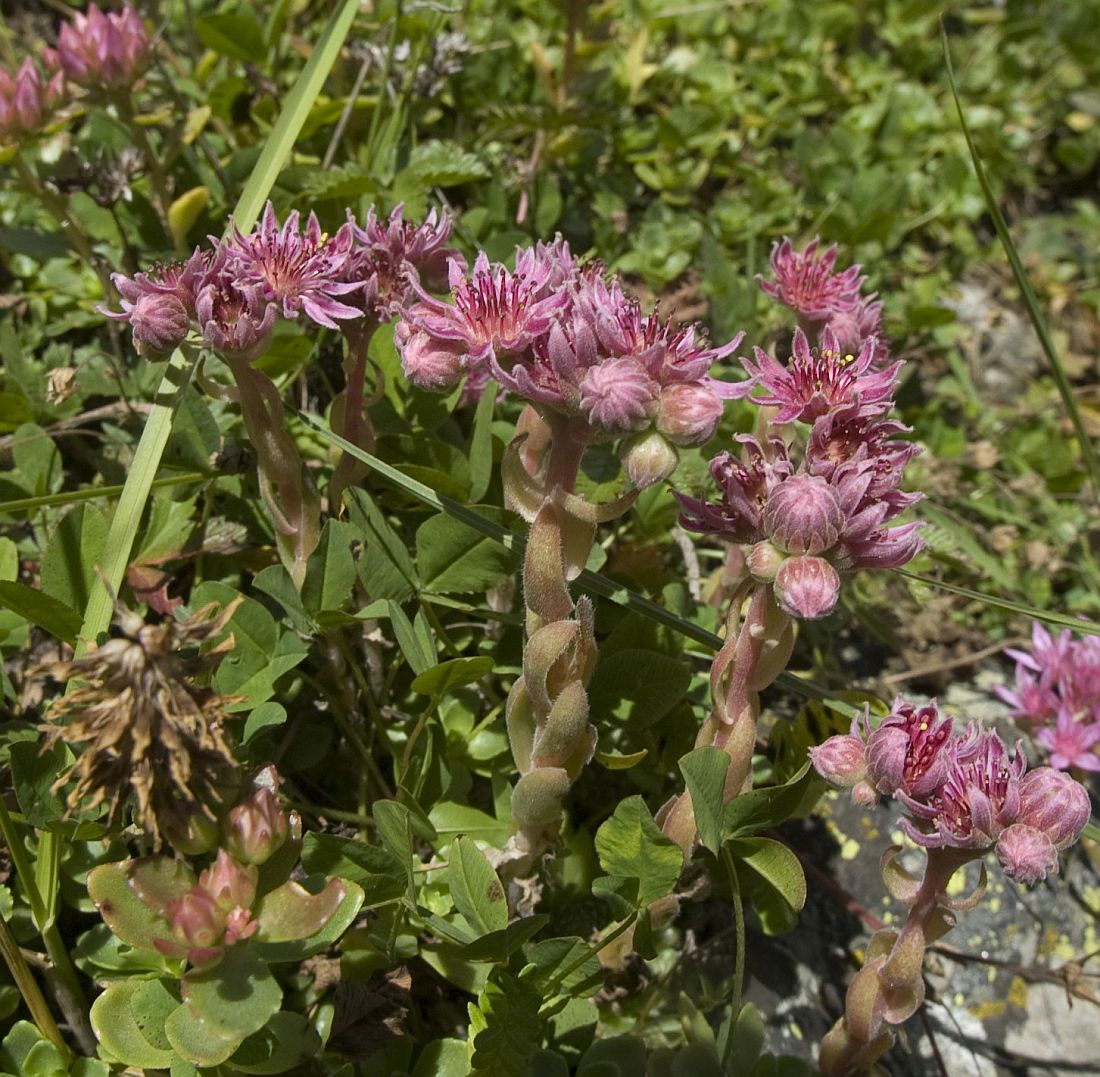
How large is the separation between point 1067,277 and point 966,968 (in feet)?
9.53

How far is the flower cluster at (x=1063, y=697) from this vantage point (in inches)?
99.2

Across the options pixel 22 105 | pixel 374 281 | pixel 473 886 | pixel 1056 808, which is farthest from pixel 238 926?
pixel 22 105

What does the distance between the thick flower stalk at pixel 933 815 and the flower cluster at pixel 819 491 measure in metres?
0.30

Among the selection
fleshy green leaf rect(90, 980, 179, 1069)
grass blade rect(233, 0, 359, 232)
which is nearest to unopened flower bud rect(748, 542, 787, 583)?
fleshy green leaf rect(90, 980, 179, 1069)

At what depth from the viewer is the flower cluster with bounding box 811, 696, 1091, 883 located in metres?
1.69

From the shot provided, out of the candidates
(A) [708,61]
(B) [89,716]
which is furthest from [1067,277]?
(B) [89,716]

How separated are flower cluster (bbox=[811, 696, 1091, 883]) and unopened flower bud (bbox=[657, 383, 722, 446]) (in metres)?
0.54

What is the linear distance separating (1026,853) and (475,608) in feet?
3.38

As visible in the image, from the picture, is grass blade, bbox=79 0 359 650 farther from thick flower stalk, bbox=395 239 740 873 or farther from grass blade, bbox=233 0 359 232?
thick flower stalk, bbox=395 239 740 873

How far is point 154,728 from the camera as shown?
4.58 ft

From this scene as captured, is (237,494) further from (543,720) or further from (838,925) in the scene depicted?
(838,925)

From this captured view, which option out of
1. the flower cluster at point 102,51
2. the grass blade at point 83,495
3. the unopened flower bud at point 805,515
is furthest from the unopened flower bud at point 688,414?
the flower cluster at point 102,51

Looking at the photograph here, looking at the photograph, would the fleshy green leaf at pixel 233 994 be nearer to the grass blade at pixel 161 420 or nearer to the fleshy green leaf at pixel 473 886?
the fleshy green leaf at pixel 473 886

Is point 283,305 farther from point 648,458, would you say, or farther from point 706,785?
point 706,785
